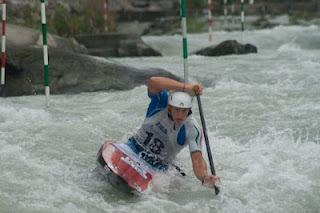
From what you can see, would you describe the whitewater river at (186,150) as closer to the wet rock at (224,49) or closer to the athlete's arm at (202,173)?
the athlete's arm at (202,173)

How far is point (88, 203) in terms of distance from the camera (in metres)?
4.46

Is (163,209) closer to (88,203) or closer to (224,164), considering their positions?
(88,203)

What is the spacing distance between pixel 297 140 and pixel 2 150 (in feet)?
8.91

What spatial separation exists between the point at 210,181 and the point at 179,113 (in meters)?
0.55

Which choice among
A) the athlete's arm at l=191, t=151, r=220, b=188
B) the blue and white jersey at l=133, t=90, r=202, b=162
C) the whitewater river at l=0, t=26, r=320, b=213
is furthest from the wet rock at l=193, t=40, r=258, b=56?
the athlete's arm at l=191, t=151, r=220, b=188

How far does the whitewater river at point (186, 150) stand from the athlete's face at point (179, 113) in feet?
1.59

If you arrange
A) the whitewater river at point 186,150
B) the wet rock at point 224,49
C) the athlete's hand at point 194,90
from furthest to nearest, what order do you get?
1. the wet rock at point 224,49
2. the athlete's hand at point 194,90
3. the whitewater river at point 186,150

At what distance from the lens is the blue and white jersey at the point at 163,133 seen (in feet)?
16.2

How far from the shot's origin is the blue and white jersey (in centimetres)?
493

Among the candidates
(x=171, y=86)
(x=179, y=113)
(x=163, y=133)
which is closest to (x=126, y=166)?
(x=163, y=133)

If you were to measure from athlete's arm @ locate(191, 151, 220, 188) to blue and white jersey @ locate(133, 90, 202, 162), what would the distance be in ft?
0.39

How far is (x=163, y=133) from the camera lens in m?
5.04

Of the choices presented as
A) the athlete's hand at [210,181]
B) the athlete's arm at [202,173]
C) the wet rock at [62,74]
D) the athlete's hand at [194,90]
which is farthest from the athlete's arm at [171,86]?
the wet rock at [62,74]

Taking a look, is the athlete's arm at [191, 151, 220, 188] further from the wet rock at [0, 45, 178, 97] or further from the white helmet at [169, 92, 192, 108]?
the wet rock at [0, 45, 178, 97]
